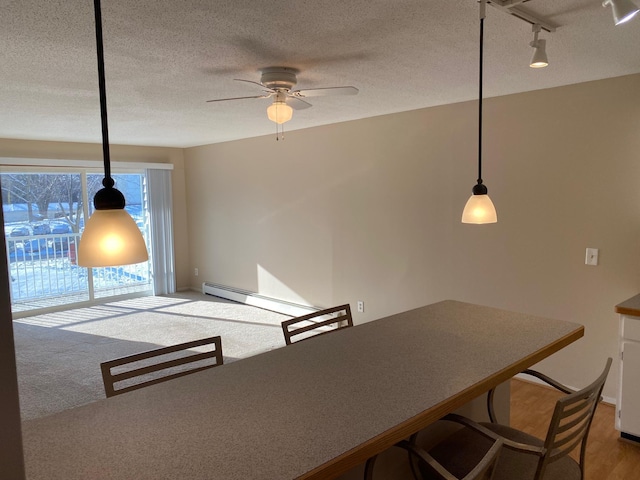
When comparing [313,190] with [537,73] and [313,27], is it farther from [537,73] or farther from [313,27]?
[313,27]

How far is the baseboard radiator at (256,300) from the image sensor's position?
5.81 meters

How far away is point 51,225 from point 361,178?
14.6 ft

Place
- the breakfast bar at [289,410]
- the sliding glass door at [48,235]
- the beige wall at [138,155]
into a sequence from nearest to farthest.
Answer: the breakfast bar at [289,410] → the beige wall at [138,155] → the sliding glass door at [48,235]

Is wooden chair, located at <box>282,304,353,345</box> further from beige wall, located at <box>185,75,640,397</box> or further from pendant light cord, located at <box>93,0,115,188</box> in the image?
beige wall, located at <box>185,75,640,397</box>

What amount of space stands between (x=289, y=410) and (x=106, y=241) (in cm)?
76

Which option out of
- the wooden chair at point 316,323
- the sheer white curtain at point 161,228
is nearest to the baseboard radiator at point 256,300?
the sheer white curtain at point 161,228

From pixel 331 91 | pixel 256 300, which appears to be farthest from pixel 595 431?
pixel 256 300

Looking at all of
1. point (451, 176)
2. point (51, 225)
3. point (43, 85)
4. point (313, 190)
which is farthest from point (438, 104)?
point (51, 225)

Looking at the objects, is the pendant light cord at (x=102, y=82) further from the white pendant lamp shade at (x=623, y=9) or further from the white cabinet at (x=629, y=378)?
the white cabinet at (x=629, y=378)

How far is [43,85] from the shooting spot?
3.07 meters

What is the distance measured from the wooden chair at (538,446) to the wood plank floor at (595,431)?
1194 millimetres

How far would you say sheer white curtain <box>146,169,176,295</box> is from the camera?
281 inches

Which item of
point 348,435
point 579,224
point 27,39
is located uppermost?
point 27,39

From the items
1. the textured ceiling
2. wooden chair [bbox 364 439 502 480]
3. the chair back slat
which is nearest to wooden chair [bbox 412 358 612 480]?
the chair back slat
